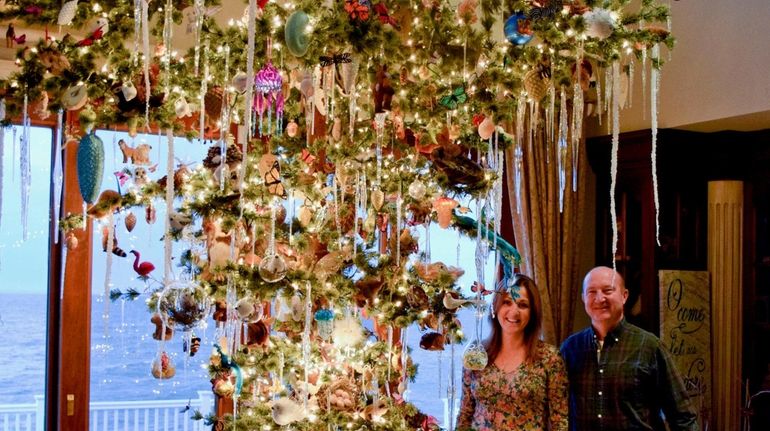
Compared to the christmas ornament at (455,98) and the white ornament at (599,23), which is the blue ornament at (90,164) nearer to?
the christmas ornament at (455,98)

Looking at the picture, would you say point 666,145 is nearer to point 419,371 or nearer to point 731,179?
point 731,179

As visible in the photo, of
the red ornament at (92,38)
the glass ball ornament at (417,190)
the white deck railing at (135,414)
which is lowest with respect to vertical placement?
the white deck railing at (135,414)

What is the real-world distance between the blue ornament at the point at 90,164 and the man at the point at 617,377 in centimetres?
181

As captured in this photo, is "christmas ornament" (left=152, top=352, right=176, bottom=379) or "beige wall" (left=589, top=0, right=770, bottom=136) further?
"beige wall" (left=589, top=0, right=770, bottom=136)

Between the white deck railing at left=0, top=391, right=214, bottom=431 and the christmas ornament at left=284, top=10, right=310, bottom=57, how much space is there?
7.95 ft

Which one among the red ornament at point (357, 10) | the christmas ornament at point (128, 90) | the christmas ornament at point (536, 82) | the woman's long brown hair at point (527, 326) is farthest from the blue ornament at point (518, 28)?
the christmas ornament at point (128, 90)

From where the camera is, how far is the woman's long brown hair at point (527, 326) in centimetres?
309

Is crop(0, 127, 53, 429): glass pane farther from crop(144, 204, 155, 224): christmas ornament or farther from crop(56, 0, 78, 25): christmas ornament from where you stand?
crop(56, 0, 78, 25): christmas ornament

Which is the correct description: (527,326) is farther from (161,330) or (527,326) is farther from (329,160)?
(161,330)

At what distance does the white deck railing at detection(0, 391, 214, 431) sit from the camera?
4305mm

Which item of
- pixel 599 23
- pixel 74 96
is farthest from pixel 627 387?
pixel 74 96

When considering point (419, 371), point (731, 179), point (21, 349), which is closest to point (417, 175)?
point (419, 371)

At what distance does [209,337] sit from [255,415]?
4.15 ft

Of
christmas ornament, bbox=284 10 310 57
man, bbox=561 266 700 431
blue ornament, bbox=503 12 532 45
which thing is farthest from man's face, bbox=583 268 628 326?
christmas ornament, bbox=284 10 310 57
